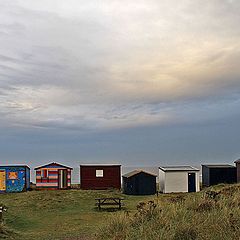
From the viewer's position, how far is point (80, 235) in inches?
721

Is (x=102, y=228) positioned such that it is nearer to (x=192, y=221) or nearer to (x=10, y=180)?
(x=192, y=221)

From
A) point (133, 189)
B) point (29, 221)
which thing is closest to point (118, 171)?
point (133, 189)

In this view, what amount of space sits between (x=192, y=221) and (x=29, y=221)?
43.4 ft

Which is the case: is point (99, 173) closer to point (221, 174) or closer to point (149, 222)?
point (221, 174)

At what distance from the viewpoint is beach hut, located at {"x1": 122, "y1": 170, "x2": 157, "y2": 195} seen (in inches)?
1670

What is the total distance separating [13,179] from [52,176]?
4.15 m

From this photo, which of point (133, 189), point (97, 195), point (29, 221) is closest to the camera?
point (29, 221)

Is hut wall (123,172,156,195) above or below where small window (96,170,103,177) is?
below

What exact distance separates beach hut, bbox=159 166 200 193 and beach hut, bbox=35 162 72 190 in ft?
35.7

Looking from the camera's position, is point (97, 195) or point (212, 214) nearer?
point (212, 214)

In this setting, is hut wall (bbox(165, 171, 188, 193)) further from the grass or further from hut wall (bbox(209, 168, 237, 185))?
the grass

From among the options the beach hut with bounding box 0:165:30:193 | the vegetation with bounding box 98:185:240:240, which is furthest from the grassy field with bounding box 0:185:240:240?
the beach hut with bounding box 0:165:30:193

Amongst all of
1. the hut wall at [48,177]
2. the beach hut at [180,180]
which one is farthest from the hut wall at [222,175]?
the hut wall at [48,177]

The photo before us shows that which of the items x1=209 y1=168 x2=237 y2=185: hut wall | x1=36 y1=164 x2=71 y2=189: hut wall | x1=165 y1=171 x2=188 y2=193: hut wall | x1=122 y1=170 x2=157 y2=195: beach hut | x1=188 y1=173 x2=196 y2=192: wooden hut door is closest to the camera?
x1=122 y1=170 x2=157 y2=195: beach hut
